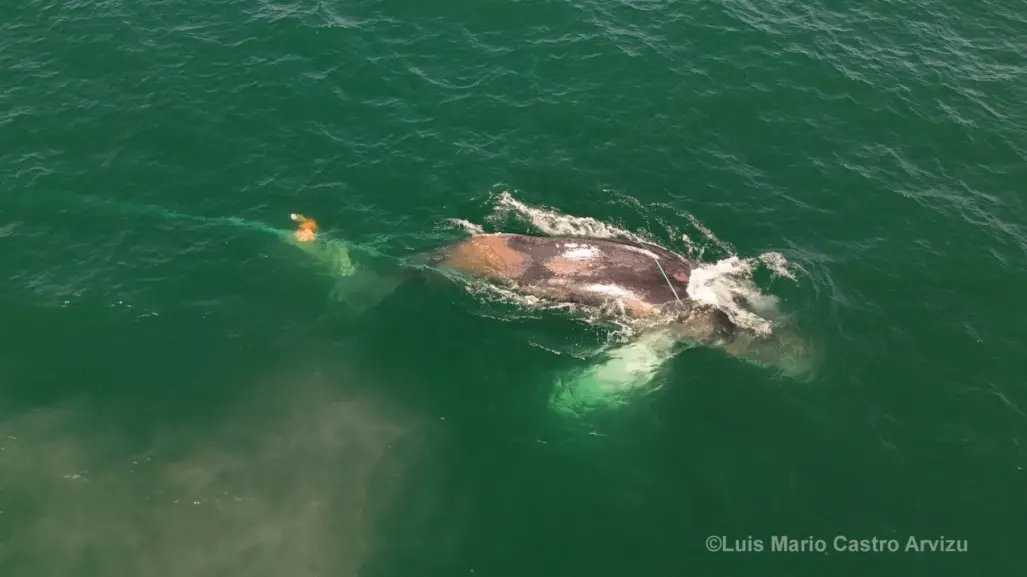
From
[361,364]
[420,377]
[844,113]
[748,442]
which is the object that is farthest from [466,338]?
[844,113]

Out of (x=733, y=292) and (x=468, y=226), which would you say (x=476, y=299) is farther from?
(x=733, y=292)

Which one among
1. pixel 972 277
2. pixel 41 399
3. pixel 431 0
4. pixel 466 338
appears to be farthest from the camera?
pixel 431 0

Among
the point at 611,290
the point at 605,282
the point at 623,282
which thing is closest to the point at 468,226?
the point at 605,282

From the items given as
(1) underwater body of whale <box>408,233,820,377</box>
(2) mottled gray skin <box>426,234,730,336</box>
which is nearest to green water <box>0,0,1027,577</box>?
(1) underwater body of whale <box>408,233,820,377</box>

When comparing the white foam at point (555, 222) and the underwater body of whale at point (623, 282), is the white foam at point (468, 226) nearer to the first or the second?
the white foam at point (555, 222)

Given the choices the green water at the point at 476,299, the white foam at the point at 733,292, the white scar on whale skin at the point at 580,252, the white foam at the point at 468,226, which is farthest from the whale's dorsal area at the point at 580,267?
the green water at the point at 476,299

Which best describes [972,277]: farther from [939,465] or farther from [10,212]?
[10,212]
